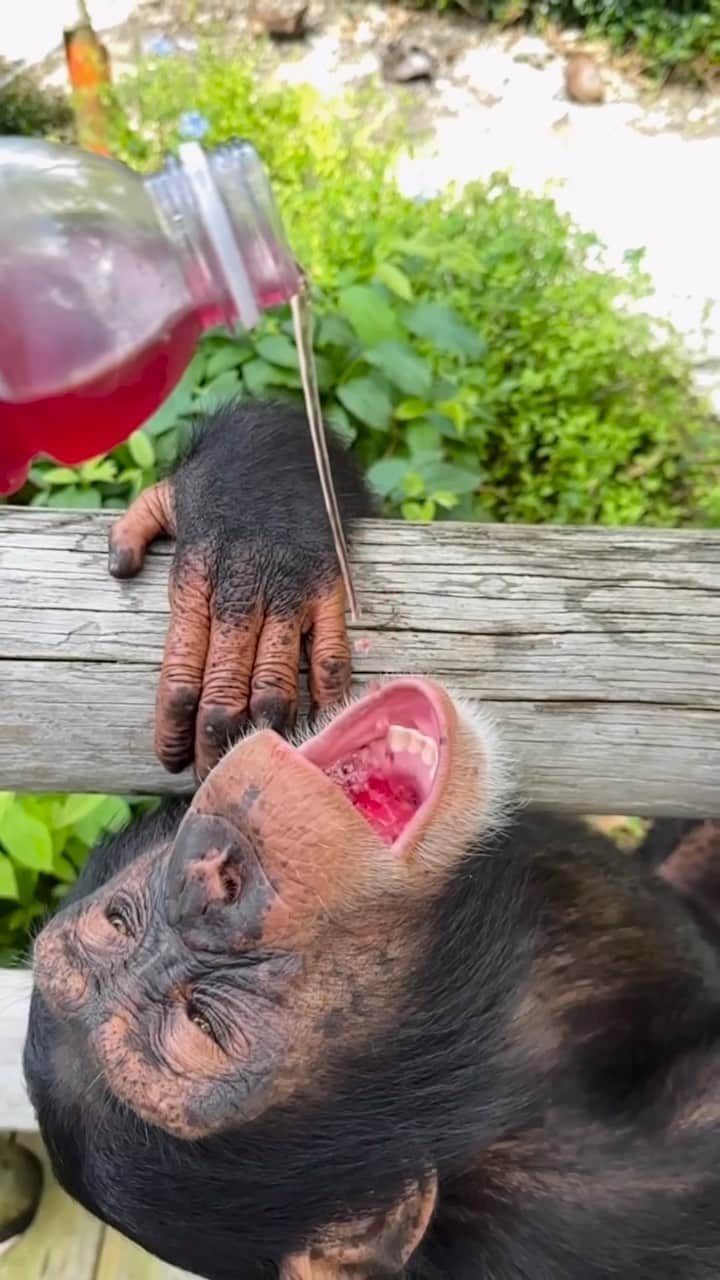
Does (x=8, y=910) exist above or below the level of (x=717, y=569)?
below

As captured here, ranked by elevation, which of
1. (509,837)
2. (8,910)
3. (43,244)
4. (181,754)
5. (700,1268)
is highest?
(43,244)

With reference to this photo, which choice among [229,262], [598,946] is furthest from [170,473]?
[598,946]

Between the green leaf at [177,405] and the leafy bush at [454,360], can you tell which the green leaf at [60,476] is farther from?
the green leaf at [177,405]

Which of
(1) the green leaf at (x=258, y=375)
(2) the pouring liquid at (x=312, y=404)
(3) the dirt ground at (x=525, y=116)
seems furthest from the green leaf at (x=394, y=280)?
(2) the pouring liquid at (x=312, y=404)

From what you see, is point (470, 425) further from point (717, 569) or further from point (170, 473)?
point (717, 569)

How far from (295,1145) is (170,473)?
1.05m

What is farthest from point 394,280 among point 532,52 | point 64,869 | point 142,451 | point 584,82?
point 532,52

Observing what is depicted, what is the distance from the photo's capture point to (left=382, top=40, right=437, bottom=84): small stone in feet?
19.8

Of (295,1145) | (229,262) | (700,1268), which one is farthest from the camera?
(700,1268)

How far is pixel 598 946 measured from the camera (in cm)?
213

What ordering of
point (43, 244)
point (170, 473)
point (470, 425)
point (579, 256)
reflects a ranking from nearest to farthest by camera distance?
point (43, 244)
point (170, 473)
point (470, 425)
point (579, 256)

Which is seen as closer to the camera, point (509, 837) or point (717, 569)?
point (717, 569)

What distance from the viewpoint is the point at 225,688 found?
1.81 metres

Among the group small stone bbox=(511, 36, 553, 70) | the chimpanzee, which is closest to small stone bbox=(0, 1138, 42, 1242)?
the chimpanzee
